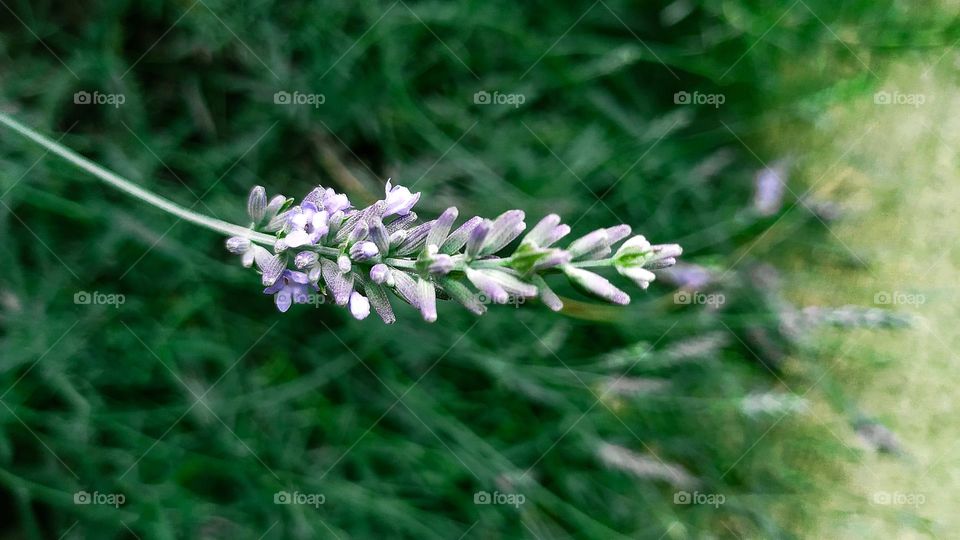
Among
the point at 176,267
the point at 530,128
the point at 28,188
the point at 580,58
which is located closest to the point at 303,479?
the point at 176,267

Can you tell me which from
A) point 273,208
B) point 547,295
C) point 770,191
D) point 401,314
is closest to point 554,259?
point 547,295

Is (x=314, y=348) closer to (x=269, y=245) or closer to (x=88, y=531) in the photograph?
(x=88, y=531)

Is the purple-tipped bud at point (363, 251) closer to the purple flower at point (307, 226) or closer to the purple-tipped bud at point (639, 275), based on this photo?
the purple flower at point (307, 226)

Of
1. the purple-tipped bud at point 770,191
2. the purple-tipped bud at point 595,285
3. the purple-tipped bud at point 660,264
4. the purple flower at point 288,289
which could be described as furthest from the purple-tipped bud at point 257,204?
the purple-tipped bud at point 770,191

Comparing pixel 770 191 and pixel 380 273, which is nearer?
pixel 380 273

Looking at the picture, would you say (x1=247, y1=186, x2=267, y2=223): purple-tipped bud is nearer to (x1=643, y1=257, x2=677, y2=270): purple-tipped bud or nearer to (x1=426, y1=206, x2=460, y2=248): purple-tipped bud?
(x1=426, y1=206, x2=460, y2=248): purple-tipped bud

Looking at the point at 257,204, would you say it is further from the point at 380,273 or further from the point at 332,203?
the point at 380,273
